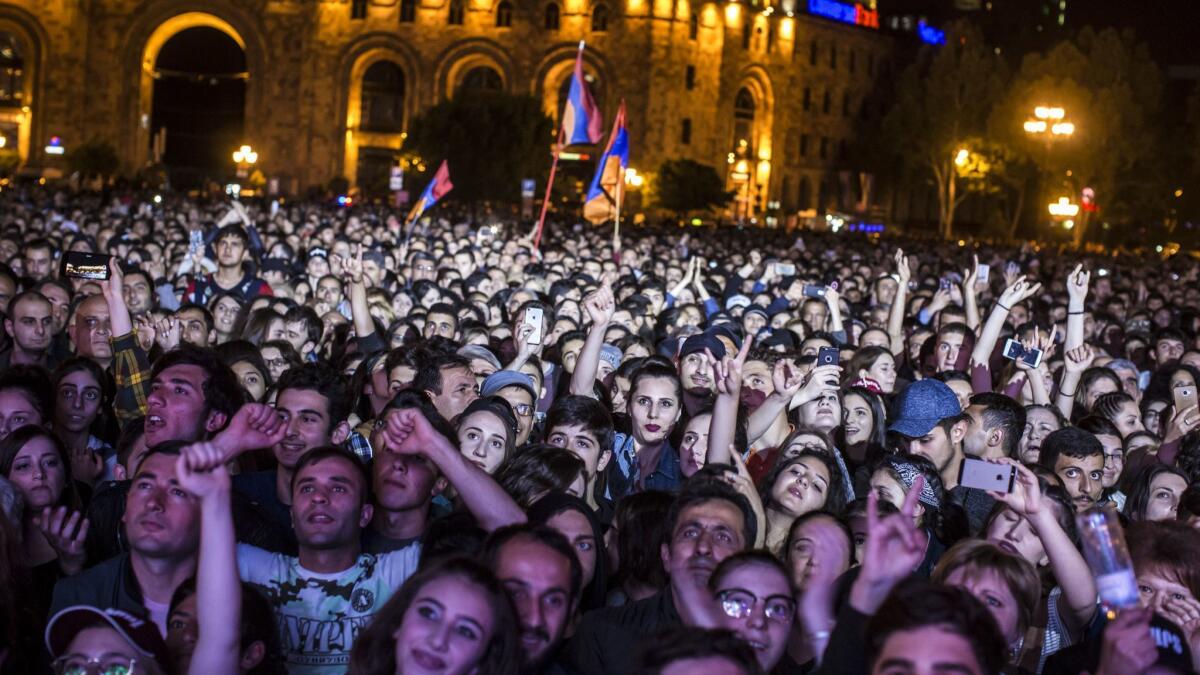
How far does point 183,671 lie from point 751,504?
7.59ft

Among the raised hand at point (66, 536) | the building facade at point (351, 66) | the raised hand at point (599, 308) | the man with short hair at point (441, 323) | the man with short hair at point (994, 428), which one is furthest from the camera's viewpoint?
the building facade at point (351, 66)

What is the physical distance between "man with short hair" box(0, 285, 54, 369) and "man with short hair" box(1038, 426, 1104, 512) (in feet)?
19.4

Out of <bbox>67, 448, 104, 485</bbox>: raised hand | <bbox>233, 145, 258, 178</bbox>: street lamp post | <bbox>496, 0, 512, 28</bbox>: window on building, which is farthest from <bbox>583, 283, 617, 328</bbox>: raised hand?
<bbox>496, 0, 512, 28</bbox>: window on building

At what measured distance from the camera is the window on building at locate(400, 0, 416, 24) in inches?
2746

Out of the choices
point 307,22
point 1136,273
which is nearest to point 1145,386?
point 1136,273

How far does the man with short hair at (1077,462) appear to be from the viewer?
296 inches

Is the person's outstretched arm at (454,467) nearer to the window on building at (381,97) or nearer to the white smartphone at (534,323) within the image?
the white smartphone at (534,323)

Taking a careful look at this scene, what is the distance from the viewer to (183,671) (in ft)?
15.3

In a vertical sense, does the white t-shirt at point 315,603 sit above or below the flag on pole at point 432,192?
below

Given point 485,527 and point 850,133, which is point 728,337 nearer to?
point 485,527

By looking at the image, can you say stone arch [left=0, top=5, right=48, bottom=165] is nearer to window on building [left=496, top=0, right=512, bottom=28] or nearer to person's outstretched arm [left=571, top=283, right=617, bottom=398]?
window on building [left=496, top=0, right=512, bottom=28]

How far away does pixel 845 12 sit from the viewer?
81875mm

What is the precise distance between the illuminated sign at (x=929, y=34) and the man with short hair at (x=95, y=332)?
83599 millimetres

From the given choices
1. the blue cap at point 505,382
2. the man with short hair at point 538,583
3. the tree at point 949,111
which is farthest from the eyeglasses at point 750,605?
the tree at point 949,111
